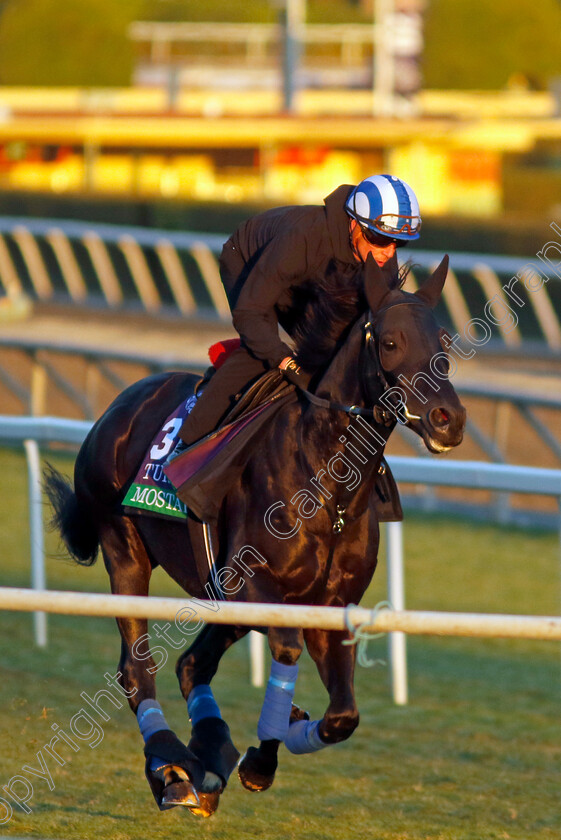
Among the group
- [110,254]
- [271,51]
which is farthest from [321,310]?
[271,51]

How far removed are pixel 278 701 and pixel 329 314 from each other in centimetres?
111

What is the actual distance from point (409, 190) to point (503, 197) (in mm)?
32737

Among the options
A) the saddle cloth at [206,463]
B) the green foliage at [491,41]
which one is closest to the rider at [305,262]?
the saddle cloth at [206,463]

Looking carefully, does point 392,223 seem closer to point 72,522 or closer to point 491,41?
point 72,522


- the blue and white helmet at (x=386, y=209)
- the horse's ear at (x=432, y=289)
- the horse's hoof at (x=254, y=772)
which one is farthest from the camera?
the horse's hoof at (x=254, y=772)

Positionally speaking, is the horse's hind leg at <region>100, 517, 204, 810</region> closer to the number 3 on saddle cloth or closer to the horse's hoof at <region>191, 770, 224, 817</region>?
the horse's hoof at <region>191, 770, 224, 817</region>

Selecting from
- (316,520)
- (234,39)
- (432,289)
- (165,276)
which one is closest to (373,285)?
(432,289)

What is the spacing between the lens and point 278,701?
4.09 meters

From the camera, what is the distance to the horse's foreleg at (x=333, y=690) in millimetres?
4059

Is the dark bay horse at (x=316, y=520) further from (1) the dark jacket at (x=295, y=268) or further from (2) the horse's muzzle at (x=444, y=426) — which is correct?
(1) the dark jacket at (x=295, y=268)

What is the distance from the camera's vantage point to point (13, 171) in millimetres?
28297

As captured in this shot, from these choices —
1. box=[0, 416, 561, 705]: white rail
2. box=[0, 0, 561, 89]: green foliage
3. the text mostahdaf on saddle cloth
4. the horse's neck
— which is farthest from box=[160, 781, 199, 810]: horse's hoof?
box=[0, 0, 561, 89]: green foliage

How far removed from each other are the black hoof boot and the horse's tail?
49.4 inches

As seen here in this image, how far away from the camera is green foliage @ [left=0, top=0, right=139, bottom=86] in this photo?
43.8 metres
